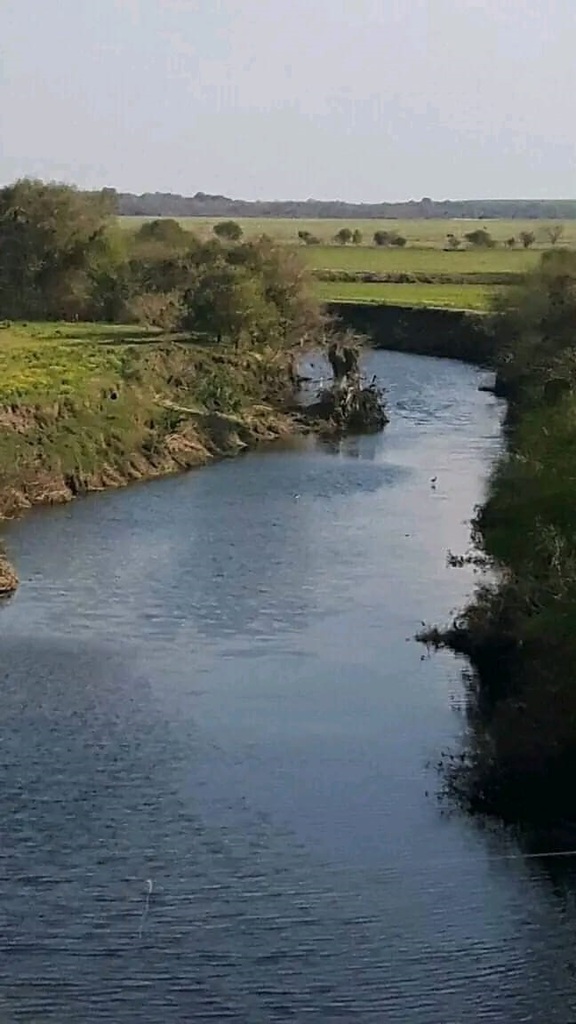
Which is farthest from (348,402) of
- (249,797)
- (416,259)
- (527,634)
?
(416,259)

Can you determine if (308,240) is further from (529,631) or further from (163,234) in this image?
(529,631)

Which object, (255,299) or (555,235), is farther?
(555,235)

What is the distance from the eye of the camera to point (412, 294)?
101 metres

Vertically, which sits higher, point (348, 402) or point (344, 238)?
point (344, 238)

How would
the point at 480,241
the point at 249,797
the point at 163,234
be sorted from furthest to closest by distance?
the point at 480,241, the point at 163,234, the point at 249,797

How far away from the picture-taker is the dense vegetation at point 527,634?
27.6 meters

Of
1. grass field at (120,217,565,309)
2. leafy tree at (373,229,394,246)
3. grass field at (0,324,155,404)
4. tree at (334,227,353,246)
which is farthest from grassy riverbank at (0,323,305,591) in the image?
tree at (334,227,353,246)

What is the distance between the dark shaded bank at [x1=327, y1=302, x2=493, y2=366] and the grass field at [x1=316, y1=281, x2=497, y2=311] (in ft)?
3.60

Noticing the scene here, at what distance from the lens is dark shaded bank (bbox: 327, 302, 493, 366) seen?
90250 millimetres

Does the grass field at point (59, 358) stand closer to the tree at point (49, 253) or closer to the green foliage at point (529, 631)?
the tree at point (49, 253)

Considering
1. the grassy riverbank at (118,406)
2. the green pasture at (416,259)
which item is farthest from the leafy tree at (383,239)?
the grassy riverbank at (118,406)

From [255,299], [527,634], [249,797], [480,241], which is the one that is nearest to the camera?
[249,797]

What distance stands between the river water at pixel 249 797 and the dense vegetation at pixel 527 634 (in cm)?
84

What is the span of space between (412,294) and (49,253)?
2738cm
